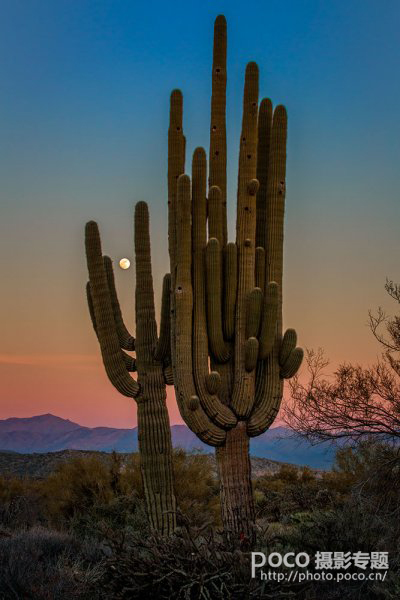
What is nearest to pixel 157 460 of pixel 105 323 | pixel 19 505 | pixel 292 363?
pixel 105 323

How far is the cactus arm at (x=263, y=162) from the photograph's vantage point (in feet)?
36.9

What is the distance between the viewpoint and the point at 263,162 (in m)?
11.5

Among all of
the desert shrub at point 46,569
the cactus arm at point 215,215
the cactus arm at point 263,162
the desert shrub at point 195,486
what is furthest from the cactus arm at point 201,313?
the desert shrub at point 195,486

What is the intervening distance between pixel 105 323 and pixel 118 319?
64 centimetres

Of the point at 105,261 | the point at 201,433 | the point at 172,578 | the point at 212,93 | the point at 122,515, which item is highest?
the point at 212,93

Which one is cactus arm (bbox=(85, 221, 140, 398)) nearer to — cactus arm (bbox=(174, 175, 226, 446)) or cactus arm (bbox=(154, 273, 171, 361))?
cactus arm (bbox=(154, 273, 171, 361))

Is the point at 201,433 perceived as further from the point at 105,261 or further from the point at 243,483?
the point at 105,261

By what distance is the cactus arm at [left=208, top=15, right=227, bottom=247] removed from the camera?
440 inches

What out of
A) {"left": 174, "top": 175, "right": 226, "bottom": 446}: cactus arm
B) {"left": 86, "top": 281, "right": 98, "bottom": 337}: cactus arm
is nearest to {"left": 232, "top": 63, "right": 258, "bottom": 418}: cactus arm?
{"left": 174, "top": 175, "right": 226, "bottom": 446}: cactus arm

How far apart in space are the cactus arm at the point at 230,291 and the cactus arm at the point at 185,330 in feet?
1.98

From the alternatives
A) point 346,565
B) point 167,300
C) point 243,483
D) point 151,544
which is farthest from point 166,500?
point 151,544

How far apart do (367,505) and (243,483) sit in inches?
120

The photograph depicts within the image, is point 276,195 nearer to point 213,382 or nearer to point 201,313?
point 201,313

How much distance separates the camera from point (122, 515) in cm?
1412
